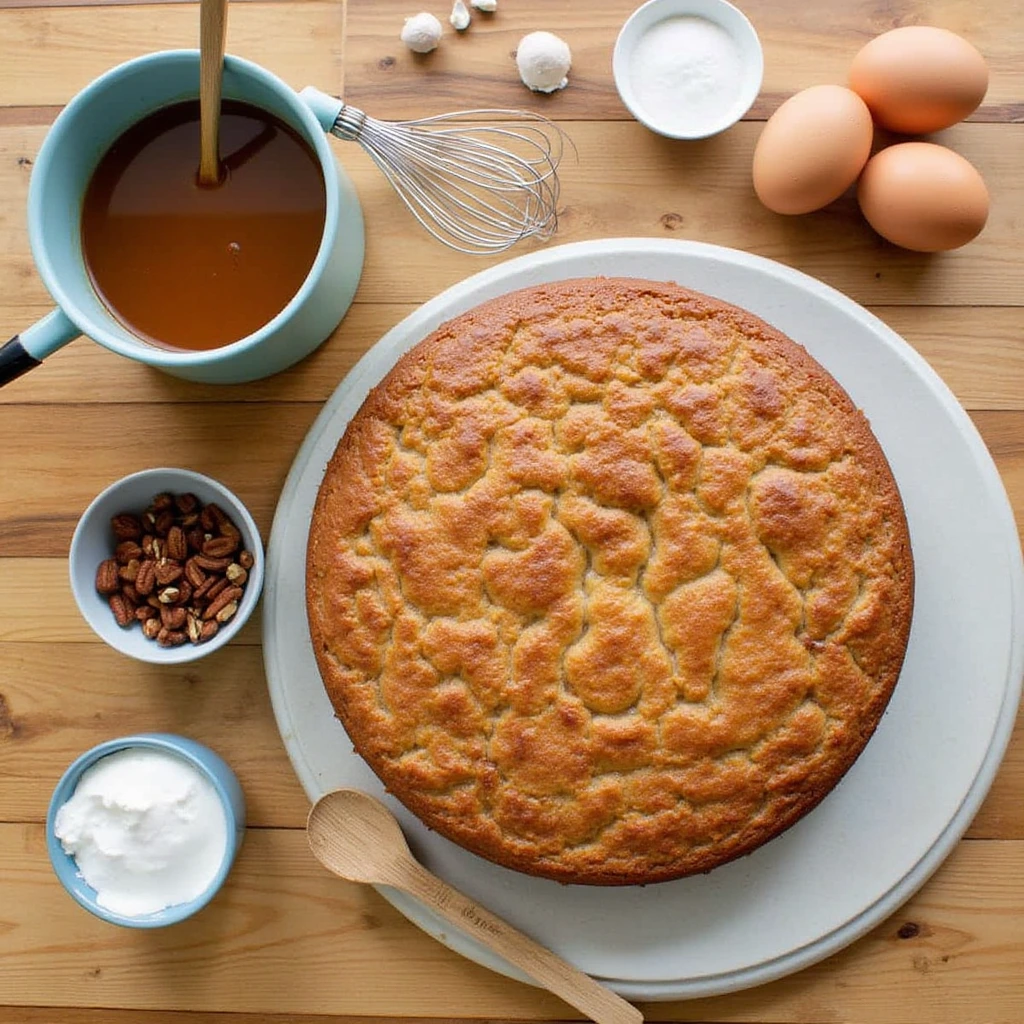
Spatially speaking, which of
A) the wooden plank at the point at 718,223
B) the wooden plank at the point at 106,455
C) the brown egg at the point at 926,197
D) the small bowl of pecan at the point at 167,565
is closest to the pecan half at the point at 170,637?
the small bowl of pecan at the point at 167,565

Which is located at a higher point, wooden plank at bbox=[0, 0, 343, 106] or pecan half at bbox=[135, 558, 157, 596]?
wooden plank at bbox=[0, 0, 343, 106]

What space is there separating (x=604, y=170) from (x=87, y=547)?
3.70 ft

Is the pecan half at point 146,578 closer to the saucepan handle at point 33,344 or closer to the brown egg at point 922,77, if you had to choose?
the saucepan handle at point 33,344

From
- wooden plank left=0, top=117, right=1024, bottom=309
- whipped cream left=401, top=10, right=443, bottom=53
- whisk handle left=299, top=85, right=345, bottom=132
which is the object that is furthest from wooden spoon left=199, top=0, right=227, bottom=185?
whipped cream left=401, top=10, right=443, bottom=53

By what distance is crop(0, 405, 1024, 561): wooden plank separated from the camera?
184cm

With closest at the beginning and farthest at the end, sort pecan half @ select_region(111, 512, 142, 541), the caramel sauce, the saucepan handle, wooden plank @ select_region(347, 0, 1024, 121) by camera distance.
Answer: the saucepan handle, the caramel sauce, pecan half @ select_region(111, 512, 142, 541), wooden plank @ select_region(347, 0, 1024, 121)

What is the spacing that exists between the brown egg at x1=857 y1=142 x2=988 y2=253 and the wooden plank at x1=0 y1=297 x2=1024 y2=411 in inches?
5.8

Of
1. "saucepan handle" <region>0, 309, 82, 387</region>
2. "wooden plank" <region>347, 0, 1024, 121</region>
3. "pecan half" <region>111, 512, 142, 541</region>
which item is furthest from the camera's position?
"wooden plank" <region>347, 0, 1024, 121</region>

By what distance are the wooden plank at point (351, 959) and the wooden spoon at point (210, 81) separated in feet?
3.77

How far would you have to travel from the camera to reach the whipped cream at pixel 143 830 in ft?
5.42

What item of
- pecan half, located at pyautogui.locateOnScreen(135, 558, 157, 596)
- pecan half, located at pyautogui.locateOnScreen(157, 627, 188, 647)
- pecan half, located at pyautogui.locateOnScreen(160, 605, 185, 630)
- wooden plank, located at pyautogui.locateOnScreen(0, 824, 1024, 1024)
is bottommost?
wooden plank, located at pyautogui.locateOnScreen(0, 824, 1024, 1024)

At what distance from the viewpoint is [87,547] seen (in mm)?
1693

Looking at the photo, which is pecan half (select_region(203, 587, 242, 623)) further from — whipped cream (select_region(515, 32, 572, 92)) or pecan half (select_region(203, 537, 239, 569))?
whipped cream (select_region(515, 32, 572, 92))

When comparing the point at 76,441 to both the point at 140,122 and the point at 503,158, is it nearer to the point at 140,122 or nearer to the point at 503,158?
the point at 140,122
